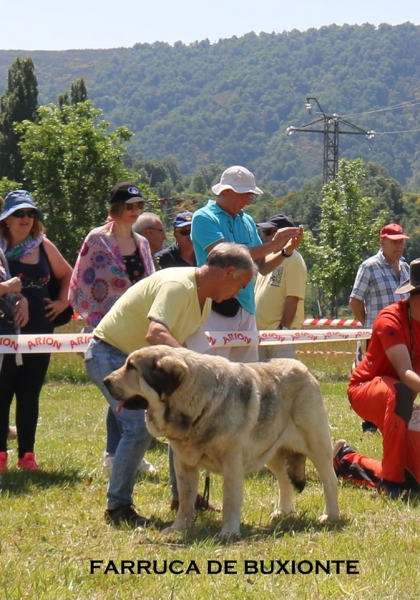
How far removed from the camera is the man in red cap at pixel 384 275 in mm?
10734

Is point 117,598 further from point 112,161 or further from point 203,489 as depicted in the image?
point 112,161

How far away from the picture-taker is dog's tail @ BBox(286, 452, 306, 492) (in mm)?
6207

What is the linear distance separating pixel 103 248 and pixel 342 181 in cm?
3192

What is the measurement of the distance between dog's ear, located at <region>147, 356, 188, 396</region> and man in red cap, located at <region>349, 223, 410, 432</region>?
19.0 feet

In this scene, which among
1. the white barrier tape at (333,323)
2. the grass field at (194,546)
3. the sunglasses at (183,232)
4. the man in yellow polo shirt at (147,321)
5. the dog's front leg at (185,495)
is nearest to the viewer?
the grass field at (194,546)

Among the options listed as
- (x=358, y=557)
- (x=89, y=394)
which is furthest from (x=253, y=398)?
(x=89, y=394)

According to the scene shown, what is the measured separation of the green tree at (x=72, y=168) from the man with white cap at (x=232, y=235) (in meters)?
25.7

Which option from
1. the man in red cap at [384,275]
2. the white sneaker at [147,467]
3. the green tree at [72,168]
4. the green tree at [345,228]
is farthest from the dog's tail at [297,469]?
the green tree at [345,228]

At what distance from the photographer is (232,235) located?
287 inches

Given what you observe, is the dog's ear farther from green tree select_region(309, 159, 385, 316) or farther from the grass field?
green tree select_region(309, 159, 385, 316)

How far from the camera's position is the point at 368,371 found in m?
7.33

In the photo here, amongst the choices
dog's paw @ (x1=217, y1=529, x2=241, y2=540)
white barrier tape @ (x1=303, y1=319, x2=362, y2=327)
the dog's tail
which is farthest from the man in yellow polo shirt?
white barrier tape @ (x1=303, y1=319, x2=362, y2=327)

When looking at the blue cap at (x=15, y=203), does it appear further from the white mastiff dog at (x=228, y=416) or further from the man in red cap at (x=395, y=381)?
the man in red cap at (x=395, y=381)

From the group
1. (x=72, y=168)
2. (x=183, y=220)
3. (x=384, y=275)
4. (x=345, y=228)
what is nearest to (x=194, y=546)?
(x=183, y=220)
